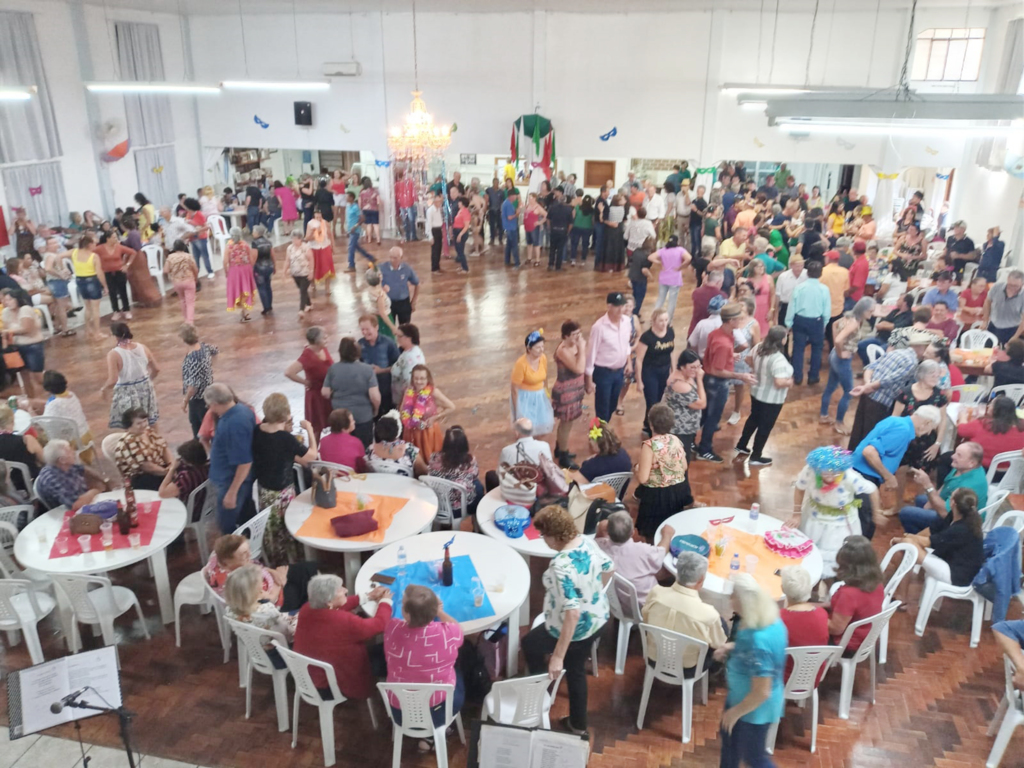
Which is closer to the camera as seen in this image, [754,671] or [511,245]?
→ [754,671]

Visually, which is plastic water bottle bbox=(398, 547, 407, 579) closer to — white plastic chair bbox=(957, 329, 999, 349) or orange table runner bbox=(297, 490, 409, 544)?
orange table runner bbox=(297, 490, 409, 544)

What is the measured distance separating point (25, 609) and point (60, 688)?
4.61ft

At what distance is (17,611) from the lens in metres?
4.14

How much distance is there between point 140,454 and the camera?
4977 mm

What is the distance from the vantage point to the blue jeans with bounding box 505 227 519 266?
43.2ft

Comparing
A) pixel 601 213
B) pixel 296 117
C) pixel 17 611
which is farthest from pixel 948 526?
pixel 296 117

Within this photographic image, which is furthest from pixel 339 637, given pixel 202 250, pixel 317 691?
pixel 202 250

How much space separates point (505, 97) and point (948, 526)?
1217 centimetres

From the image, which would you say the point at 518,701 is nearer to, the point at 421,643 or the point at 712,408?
the point at 421,643

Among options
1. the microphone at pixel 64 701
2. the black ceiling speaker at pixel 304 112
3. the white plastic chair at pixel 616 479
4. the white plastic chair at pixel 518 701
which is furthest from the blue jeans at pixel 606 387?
the black ceiling speaker at pixel 304 112

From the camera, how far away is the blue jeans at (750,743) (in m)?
3.18

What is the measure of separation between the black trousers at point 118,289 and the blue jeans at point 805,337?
8.39 meters

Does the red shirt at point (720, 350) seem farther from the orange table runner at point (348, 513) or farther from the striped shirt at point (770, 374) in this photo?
the orange table runner at point (348, 513)

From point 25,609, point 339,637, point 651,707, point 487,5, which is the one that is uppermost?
point 487,5
